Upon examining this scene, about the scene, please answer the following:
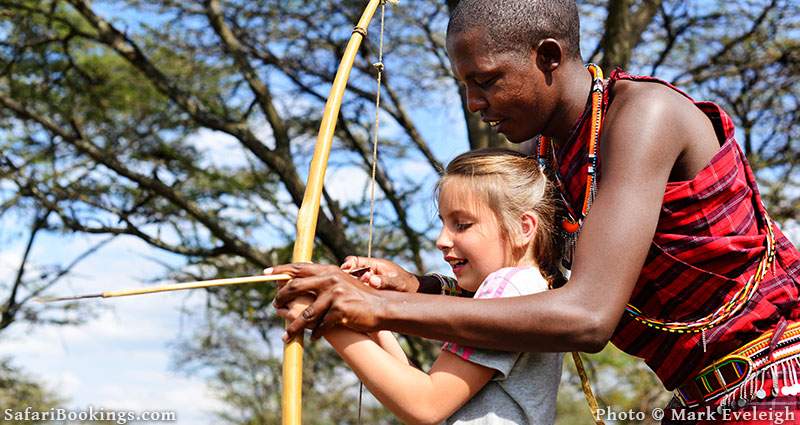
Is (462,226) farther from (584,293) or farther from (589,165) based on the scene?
(584,293)

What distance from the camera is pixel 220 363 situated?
14969 millimetres

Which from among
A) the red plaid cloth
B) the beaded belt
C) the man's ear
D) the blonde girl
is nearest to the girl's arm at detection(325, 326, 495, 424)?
the blonde girl

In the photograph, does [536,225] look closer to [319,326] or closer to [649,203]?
[649,203]

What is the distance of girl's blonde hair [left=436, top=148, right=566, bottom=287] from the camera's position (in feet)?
7.82

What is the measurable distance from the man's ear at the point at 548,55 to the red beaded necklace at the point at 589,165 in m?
0.11

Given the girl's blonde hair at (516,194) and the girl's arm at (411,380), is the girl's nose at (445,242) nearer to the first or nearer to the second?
the girl's blonde hair at (516,194)

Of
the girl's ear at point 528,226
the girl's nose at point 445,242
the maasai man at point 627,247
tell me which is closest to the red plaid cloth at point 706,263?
the maasai man at point 627,247

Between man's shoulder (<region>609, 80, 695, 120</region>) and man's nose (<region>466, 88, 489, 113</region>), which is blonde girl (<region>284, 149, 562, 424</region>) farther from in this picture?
man's shoulder (<region>609, 80, 695, 120</region>)

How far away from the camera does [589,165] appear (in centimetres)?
231

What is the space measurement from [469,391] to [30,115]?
22.0 feet

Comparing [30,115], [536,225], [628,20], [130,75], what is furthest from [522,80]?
[130,75]

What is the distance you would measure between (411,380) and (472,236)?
42 centimetres

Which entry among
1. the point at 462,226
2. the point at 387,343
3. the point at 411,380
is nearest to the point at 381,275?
the point at 387,343

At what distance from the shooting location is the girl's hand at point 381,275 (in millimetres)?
2579
